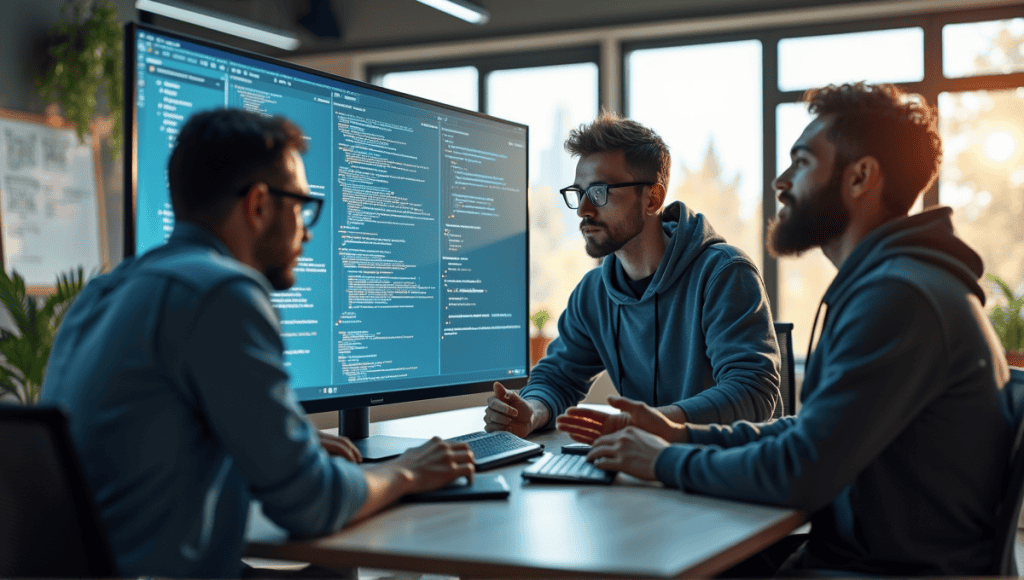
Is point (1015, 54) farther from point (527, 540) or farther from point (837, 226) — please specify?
point (527, 540)

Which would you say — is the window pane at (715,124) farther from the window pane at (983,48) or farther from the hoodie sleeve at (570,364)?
the hoodie sleeve at (570,364)

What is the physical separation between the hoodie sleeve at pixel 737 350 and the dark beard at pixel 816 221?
32 cm

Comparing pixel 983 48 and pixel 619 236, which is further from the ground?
pixel 983 48

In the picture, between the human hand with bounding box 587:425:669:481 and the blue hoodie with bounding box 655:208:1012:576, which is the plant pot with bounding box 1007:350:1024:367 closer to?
the blue hoodie with bounding box 655:208:1012:576

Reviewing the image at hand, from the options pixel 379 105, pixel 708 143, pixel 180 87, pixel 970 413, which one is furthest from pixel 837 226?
pixel 708 143

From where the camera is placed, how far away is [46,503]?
0.79 meters

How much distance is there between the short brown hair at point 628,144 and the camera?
7.11 feet

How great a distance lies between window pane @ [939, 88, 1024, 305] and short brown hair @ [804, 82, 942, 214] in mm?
3596

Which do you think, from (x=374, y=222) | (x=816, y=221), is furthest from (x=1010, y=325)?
(x=374, y=222)

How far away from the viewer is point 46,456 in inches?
29.8

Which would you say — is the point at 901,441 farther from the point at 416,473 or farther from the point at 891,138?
the point at 416,473

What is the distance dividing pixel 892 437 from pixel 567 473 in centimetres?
50

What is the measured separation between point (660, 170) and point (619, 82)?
3.34 meters

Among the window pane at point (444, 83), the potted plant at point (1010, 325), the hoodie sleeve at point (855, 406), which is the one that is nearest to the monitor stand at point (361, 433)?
the hoodie sleeve at point (855, 406)
